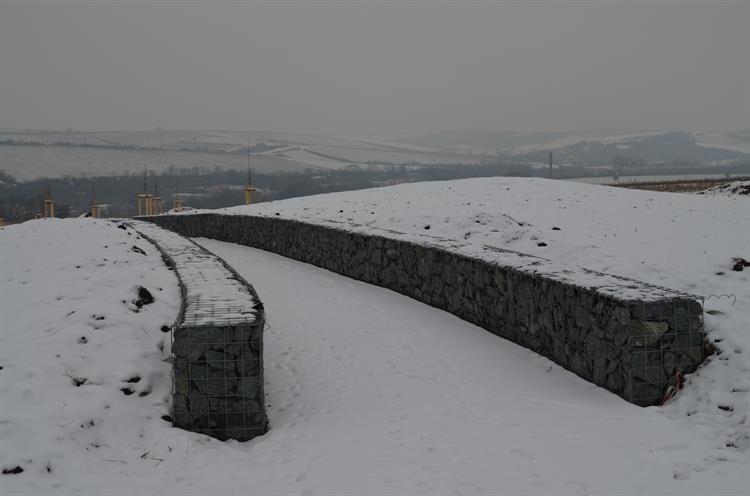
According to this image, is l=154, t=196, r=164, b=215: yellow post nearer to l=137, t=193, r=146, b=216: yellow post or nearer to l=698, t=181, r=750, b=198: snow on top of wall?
l=137, t=193, r=146, b=216: yellow post

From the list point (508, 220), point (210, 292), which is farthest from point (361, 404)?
point (508, 220)

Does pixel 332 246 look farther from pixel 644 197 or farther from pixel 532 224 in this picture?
pixel 644 197

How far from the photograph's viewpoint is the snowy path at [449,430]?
4914 millimetres

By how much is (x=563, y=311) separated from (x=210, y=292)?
4.07m

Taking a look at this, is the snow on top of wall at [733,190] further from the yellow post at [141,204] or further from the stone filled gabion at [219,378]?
the yellow post at [141,204]

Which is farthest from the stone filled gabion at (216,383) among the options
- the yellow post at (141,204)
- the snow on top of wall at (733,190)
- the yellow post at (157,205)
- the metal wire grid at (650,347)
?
the yellow post at (157,205)

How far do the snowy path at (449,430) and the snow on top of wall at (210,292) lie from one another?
103cm

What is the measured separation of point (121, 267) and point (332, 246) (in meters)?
5.95

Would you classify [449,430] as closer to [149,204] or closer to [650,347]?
[650,347]

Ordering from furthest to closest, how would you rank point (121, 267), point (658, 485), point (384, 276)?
point (384, 276)
point (121, 267)
point (658, 485)

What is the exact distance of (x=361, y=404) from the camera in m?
6.71

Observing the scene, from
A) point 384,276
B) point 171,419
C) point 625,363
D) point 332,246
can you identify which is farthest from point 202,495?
point 332,246

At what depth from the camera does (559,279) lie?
24.8 ft

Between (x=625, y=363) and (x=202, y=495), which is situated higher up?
(x=625, y=363)
